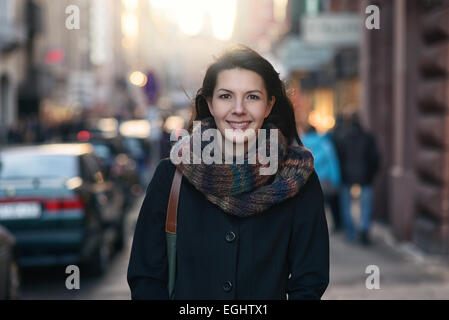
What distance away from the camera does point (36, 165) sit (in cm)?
894

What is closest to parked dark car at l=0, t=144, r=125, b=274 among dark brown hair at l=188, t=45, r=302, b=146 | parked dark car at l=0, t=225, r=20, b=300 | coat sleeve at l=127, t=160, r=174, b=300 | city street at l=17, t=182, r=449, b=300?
city street at l=17, t=182, r=449, b=300

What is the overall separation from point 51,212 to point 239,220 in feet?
18.8

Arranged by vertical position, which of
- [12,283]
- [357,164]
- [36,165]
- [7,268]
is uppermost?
[36,165]

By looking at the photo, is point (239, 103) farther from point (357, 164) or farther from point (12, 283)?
point (357, 164)

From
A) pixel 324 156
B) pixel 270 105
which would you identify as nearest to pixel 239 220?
pixel 270 105

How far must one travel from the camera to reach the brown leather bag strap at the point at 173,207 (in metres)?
2.90

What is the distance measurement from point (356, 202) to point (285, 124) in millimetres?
15222

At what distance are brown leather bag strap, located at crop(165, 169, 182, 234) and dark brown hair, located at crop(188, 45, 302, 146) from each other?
1.08 ft

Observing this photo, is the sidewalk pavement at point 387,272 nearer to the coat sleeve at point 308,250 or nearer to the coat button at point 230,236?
the coat sleeve at point 308,250

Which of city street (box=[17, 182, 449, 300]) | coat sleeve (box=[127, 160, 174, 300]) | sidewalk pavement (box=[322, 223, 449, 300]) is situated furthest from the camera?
city street (box=[17, 182, 449, 300])

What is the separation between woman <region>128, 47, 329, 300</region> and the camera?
2834mm

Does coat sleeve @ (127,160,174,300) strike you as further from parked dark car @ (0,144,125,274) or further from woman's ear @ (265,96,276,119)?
parked dark car @ (0,144,125,274)

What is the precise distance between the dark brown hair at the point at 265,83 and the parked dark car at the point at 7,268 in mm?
3685
